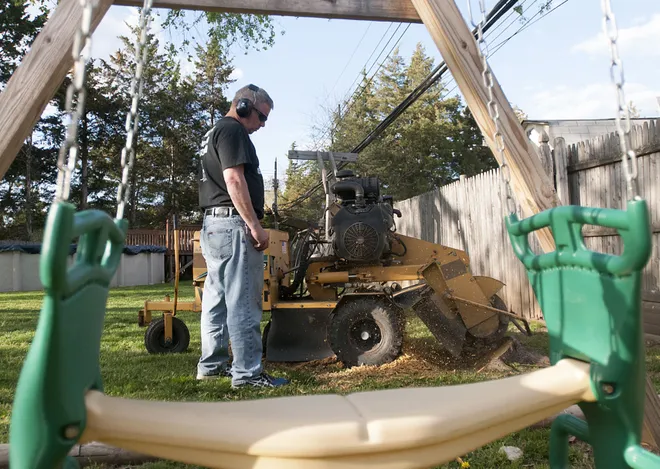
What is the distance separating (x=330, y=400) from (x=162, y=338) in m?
4.10


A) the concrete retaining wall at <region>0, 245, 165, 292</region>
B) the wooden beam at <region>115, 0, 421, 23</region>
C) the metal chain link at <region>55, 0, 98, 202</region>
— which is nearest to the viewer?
the metal chain link at <region>55, 0, 98, 202</region>

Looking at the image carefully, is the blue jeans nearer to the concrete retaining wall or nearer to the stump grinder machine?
the stump grinder machine

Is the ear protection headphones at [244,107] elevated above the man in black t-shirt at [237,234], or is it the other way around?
the ear protection headphones at [244,107]

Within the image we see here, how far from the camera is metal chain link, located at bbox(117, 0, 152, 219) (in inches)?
55.1

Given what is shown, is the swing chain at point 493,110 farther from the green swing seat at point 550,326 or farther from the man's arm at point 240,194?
the man's arm at point 240,194

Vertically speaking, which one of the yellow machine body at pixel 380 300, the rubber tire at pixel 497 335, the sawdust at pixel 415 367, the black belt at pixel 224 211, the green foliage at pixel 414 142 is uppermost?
the green foliage at pixel 414 142

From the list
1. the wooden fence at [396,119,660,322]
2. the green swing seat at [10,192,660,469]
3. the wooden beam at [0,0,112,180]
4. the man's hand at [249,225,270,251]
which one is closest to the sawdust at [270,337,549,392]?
the man's hand at [249,225,270,251]

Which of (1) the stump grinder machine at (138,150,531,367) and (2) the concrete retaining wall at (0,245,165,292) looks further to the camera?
(2) the concrete retaining wall at (0,245,165,292)

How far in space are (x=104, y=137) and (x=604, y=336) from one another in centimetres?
3043

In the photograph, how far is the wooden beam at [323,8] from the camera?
2.66 meters

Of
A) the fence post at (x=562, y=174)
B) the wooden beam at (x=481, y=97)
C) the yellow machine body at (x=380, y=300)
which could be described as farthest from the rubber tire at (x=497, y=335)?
the wooden beam at (x=481, y=97)

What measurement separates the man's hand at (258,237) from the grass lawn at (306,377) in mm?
874

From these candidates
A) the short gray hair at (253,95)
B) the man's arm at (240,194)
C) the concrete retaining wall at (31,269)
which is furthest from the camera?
the concrete retaining wall at (31,269)

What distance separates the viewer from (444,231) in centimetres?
911
